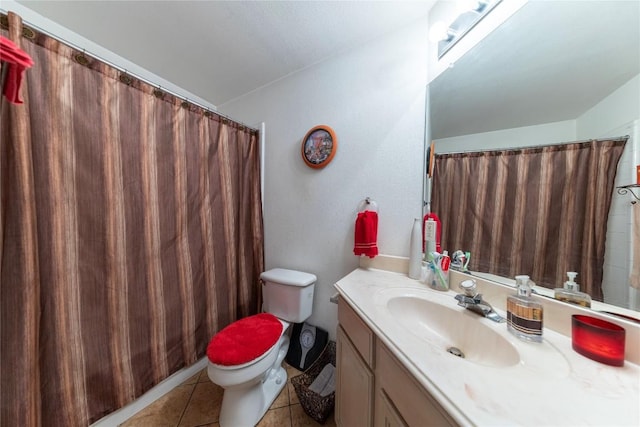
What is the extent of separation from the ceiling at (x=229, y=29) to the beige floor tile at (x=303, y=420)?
6.99 feet

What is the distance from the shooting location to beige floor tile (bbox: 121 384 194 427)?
1.04 m

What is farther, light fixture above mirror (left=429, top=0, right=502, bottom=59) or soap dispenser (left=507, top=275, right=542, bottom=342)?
light fixture above mirror (left=429, top=0, right=502, bottom=59)

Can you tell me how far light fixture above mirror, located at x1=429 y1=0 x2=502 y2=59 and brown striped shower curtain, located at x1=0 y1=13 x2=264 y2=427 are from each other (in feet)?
4.46

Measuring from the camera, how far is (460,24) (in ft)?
3.05

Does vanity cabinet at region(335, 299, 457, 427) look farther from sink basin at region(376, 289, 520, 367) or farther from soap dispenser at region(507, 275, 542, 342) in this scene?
soap dispenser at region(507, 275, 542, 342)

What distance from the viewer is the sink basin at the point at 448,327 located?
1.96 ft

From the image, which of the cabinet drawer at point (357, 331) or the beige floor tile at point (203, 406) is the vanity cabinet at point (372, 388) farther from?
the beige floor tile at point (203, 406)

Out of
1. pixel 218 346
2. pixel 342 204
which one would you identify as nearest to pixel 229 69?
pixel 342 204

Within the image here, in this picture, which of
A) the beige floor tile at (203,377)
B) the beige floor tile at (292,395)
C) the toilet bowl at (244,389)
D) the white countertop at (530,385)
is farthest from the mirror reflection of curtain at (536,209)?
the beige floor tile at (203,377)

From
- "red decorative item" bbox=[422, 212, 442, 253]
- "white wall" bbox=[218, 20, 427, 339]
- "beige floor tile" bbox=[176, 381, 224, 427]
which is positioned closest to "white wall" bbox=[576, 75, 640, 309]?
"red decorative item" bbox=[422, 212, 442, 253]

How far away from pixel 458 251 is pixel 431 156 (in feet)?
1.59

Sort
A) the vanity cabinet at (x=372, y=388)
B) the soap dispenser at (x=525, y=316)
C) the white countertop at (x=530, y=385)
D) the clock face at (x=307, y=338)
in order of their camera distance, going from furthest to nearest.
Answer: the clock face at (x=307, y=338) → the soap dispenser at (x=525, y=316) → the vanity cabinet at (x=372, y=388) → the white countertop at (x=530, y=385)

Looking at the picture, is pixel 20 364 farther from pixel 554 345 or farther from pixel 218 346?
pixel 554 345

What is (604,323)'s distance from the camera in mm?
534
